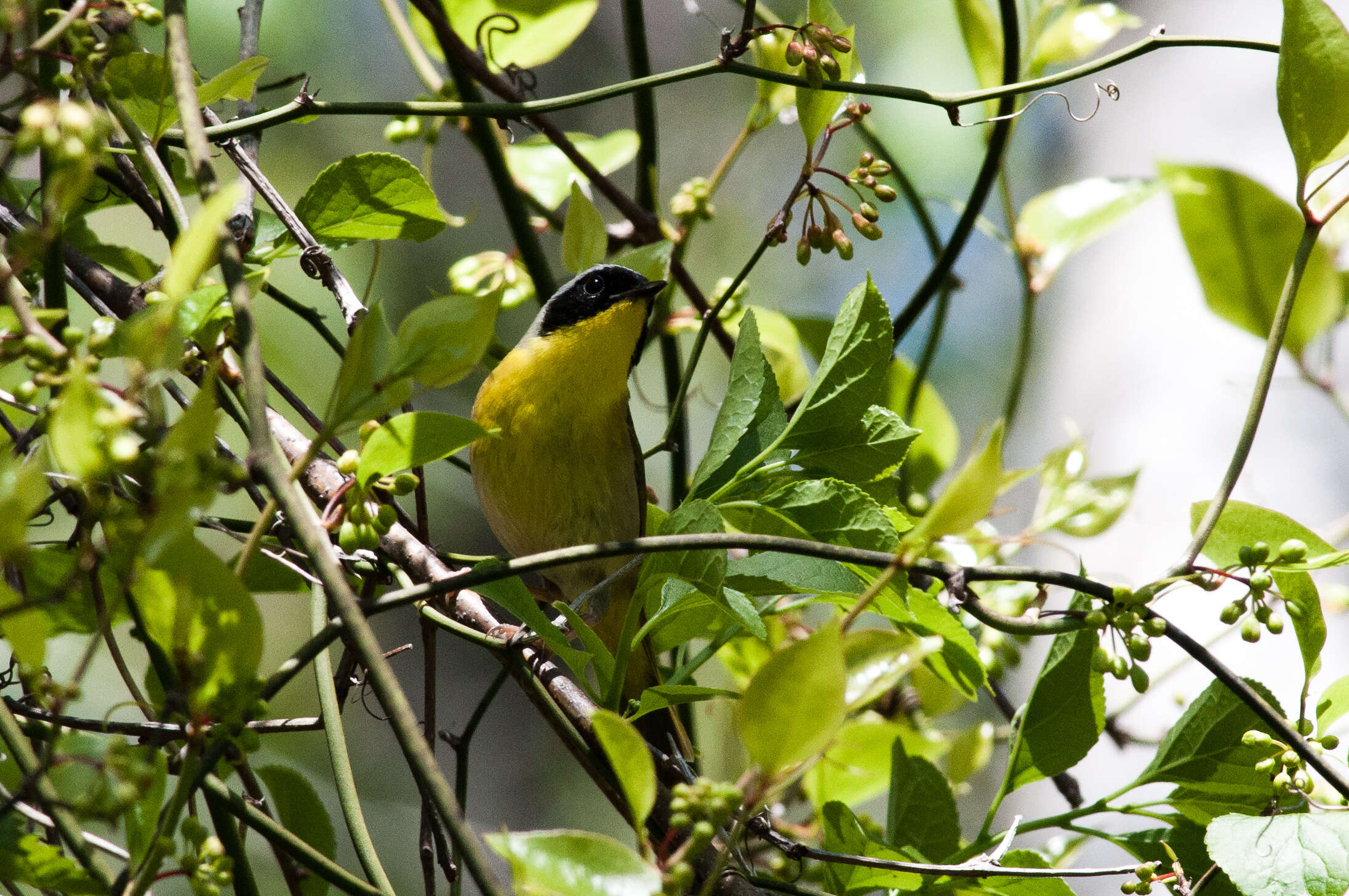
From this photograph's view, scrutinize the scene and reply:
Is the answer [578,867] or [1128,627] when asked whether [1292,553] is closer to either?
[1128,627]

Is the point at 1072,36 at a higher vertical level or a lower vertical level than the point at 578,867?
higher

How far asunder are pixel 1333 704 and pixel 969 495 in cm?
59

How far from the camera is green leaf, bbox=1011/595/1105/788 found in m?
1.00

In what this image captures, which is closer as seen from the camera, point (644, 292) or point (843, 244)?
point (843, 244)

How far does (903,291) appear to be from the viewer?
2.75m

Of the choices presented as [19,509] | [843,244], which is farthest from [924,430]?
[19,509]

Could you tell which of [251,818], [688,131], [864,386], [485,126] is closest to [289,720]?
[251,818]

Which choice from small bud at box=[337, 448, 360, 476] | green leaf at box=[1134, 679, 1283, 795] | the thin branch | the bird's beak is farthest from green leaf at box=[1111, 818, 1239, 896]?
the bird's beak

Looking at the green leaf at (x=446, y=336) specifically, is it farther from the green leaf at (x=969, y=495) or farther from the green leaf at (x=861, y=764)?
the green leaf at (x=861, y=764)

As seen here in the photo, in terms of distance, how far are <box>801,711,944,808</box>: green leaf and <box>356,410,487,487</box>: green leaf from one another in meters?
0.79

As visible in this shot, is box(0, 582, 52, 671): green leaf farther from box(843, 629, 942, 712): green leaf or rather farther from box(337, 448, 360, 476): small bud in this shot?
box(843, 629, 942, 712): green leaf

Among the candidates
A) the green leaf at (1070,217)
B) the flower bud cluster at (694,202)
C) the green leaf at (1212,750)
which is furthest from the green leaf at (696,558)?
the green leaf at (1070,217)

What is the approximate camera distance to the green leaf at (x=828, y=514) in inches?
32.9

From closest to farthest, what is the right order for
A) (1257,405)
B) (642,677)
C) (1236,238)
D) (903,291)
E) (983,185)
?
(1257,405)
(983,185)
(1236,238)
(642,677)
(903,291)
